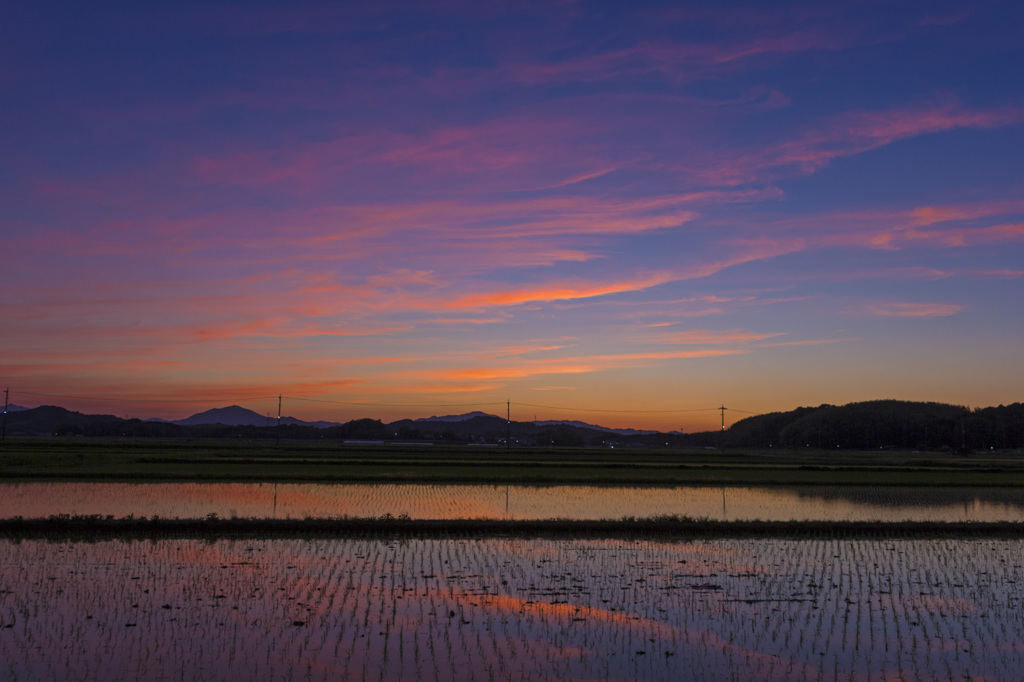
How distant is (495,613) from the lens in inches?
377

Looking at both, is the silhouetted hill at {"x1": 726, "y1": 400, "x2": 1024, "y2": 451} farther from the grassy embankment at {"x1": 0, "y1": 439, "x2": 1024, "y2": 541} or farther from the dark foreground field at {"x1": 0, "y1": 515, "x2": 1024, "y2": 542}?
the dark foreground field at {"x1": 0, "y1": 515, "x2": 1024, "y2": 542}

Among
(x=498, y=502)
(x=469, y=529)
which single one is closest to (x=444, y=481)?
(x=498, y=502)

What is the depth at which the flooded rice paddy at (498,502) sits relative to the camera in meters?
19.7

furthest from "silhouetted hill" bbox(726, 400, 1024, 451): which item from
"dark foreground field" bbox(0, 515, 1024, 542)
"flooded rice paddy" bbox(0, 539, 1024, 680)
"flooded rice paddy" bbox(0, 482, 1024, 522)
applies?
"flooded rice paddy" bbox(0, 539, 1024, 680)

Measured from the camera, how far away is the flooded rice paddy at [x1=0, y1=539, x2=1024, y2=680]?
299 inches

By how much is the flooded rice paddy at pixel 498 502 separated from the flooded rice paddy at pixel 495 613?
5.11 metres

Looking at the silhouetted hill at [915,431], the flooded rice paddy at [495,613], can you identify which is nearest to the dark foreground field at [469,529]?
the flooded rice paddy at [495,613]

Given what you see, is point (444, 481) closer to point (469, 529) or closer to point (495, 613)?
point (469, 529)

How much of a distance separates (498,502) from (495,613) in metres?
13.8

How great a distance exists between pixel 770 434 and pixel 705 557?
16219cm

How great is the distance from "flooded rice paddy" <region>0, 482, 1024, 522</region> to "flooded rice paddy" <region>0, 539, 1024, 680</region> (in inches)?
201

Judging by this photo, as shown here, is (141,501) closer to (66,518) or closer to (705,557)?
(66,518)

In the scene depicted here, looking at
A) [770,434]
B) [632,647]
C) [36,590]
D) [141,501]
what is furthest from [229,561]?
[770,434]

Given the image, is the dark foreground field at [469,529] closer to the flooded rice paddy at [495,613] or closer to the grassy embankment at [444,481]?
the grassy embankment at [444,481]
